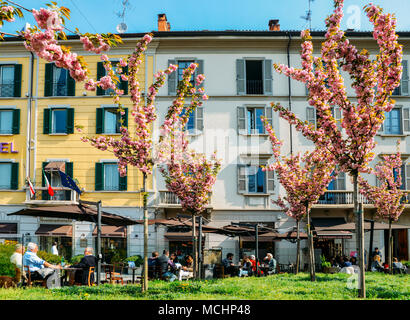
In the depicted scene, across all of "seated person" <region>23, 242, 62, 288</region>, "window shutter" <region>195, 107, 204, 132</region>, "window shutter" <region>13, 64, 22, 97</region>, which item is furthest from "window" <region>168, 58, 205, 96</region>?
"seated person" <region>23, 242, 62, 288</region>

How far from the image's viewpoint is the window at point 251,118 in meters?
28.2

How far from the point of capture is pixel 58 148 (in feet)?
93.4

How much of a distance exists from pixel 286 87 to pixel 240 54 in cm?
329

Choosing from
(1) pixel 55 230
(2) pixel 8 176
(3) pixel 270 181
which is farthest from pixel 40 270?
(2) pixel 8 176

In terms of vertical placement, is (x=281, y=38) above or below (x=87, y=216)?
above

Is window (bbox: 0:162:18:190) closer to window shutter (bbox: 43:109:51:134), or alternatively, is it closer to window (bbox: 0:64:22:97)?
window shutter (bbox: 43:109:51:134)

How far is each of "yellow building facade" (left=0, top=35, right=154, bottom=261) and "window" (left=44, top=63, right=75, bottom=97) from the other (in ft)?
0.18

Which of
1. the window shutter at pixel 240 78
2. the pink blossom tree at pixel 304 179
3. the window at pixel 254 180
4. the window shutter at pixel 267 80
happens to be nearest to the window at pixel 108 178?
the window at pixel 254 180

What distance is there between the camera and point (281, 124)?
28.4 m

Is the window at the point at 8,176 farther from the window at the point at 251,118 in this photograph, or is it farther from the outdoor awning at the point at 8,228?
the window at the point at 251,118

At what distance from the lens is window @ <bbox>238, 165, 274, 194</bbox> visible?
91.4 ft

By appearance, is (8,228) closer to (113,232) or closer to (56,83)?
(113,232)
